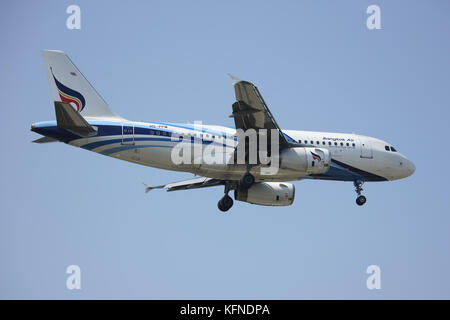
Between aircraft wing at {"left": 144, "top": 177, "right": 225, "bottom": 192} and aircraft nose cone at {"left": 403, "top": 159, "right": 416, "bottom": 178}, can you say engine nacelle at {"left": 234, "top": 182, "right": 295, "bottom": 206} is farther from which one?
aircraft nose cone at {"left": 403, "top": 159, "right": 416, "bottom": 178}

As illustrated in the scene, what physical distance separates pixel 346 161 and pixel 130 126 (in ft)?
39.8

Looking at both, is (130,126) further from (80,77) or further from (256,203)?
(256,203)

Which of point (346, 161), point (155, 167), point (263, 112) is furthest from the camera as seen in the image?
point (346, 161)

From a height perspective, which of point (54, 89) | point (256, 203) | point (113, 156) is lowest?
point (256, 203)

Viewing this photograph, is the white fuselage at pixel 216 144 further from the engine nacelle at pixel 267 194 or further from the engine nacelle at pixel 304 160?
the engine nacelle at pixel 267 194

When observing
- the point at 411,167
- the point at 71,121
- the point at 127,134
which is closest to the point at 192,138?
the point at 127,134

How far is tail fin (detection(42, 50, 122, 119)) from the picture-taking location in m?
32.4

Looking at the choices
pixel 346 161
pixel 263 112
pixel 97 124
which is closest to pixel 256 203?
pixel 346 161

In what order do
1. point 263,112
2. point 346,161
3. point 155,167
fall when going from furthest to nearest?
point 346,161
point 155,167
point 263,112

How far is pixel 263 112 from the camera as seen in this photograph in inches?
1204

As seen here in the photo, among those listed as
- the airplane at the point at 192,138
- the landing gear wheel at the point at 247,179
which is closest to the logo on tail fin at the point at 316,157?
the airplane at the point at 192,138

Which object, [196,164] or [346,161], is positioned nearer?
[196,164]

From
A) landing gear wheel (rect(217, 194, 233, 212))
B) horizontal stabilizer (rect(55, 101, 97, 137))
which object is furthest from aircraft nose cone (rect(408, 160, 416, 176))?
horizontal stabilizer (rect(55, 101, 97, 137))

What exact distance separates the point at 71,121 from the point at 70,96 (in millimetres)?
3069
